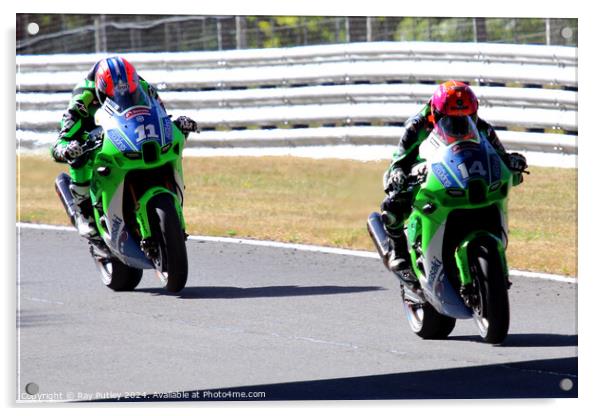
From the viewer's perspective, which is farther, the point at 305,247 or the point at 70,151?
the point at 305,247

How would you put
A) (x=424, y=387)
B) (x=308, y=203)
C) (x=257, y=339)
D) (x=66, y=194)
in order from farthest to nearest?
(x=66, y=194)
(x=308, y=203)
(x=257, y=339)
(x=424, y=387)

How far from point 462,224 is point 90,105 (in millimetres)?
2789

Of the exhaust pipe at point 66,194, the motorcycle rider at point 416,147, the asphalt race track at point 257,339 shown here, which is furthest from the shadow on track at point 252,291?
the motorcycle rider at point 416,147

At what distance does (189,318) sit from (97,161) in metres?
1.35

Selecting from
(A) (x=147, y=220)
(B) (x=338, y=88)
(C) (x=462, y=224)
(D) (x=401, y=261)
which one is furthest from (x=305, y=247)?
(C) (x=462, y=224)

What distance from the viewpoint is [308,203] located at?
506 inches

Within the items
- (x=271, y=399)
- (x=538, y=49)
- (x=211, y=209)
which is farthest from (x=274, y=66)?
(x=271, y=399)

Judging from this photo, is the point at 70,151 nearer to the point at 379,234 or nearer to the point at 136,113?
the point at 136,113

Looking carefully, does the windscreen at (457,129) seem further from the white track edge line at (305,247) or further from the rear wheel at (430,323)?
the white track edge line at (305,247)

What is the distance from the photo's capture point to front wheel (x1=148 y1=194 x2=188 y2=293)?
504 inches

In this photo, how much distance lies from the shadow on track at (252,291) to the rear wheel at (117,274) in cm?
9

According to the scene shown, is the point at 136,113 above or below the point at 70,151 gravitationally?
above

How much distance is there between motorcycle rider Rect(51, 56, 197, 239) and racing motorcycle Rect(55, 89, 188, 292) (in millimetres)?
33

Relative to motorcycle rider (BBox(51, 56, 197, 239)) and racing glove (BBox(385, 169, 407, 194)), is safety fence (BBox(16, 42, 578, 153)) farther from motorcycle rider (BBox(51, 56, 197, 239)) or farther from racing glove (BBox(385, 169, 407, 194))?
racing glove (BBox(385, 169, 407, 194))
